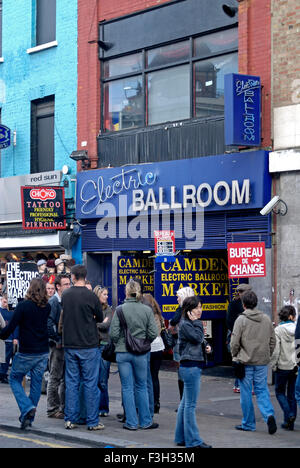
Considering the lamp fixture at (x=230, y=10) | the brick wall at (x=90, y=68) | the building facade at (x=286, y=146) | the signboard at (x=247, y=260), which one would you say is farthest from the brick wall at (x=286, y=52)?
the brick wall at (x=90, y=68)

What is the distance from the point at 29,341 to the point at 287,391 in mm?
3581

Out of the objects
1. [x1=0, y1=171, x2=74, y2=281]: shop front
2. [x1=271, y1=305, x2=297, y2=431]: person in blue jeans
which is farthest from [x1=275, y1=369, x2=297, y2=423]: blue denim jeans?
[x1=0, y1=171, x2=74, y2=281]: shop front

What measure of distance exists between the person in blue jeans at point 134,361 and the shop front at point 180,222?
557 centimetres

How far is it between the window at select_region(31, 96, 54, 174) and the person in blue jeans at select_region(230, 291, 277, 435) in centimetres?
1171

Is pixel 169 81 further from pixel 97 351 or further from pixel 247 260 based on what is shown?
pixel 97 351

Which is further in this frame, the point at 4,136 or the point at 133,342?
the point at 4,136

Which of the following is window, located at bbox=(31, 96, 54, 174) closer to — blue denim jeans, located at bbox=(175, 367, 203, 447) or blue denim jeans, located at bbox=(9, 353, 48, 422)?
blue denim jeans, located at bbox=(9, 353, 48, 422)

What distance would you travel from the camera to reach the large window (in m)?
17.7

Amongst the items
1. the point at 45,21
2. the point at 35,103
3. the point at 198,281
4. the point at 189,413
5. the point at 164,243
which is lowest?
the point at 189,413

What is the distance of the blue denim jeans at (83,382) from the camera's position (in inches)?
425

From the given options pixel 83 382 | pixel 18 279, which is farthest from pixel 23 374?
pixel 18 279

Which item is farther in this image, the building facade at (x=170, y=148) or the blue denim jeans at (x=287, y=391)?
the building facade at (x=170, y=148)

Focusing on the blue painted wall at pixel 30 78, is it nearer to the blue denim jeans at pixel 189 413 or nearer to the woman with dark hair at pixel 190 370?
the woman with dark hair at pixel 190 370

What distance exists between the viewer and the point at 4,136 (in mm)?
22281
